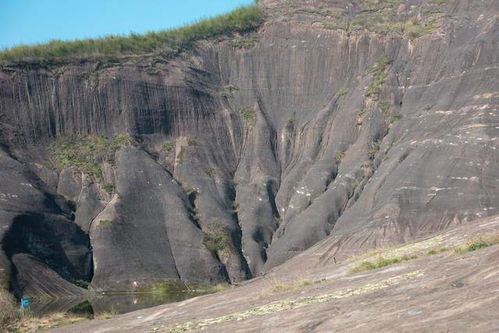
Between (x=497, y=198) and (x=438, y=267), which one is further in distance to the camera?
(x=497, y=198)

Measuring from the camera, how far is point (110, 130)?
78500 millimetres

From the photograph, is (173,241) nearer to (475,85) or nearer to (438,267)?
(475,85)

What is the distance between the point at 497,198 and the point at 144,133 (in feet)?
115

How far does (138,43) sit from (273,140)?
1869cm

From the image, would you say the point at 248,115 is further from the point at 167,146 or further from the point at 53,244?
the point at 53,244

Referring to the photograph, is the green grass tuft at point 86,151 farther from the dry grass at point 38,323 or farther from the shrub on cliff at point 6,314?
the shrub on cliff at point 6,314

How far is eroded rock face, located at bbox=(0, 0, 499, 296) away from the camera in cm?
6116

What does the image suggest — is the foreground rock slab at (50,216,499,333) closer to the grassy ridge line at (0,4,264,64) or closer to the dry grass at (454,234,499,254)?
the dry grass at (454,234,499,254)

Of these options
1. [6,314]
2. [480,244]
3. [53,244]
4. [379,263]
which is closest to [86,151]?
[53,244]

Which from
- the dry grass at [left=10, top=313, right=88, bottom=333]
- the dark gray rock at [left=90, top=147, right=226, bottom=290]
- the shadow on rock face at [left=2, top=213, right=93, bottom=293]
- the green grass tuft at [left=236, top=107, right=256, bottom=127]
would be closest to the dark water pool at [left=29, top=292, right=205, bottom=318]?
the dark gray rock at [left=90, top=147, right=226, bottom=290]

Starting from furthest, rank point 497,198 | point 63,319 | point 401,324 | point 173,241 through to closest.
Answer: point 173,241
point 497,198
point 63,319
point 401,324

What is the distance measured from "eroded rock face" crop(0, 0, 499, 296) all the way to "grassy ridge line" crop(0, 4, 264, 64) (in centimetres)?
185

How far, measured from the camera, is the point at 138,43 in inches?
3457

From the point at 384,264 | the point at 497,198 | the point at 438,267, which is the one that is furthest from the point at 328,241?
the point at 438,267
